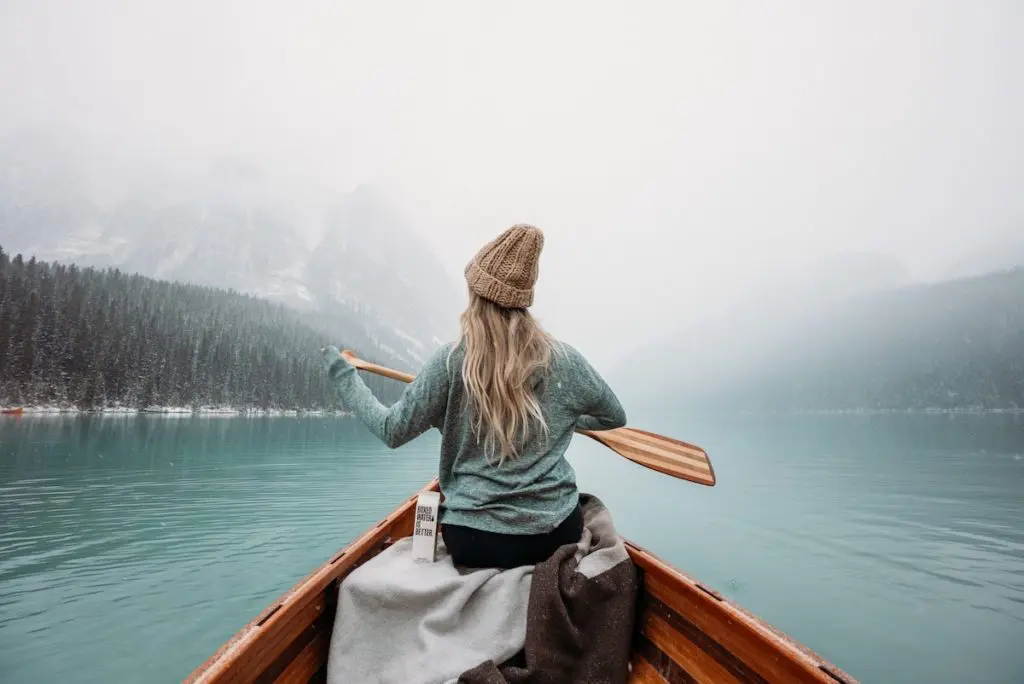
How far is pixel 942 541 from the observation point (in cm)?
1337

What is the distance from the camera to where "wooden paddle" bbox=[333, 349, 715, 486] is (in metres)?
3.76

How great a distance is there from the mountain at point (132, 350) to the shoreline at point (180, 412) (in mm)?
789

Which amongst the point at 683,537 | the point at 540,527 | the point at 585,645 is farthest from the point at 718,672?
the point at 683,537

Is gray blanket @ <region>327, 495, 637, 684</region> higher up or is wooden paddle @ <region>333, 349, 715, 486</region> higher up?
wooden paddle @ <region>333, 349, 715, 486</region>

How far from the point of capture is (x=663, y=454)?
4.09 metres

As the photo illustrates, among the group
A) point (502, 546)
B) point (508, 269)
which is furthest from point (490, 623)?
point (508, 269)

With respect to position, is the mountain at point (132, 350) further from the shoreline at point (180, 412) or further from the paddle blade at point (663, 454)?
the paddle blade at point (663, 454)

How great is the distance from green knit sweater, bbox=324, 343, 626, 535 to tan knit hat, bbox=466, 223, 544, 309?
28cm

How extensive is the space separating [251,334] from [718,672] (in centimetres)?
→ 8722

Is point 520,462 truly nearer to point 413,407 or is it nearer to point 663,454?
point 413,407

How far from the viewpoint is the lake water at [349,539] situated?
6590 mm

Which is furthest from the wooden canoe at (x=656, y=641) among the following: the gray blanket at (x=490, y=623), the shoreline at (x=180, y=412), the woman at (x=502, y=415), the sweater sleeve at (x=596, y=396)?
the shoreline at (x=180, y=412)

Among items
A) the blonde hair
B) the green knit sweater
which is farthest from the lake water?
the blonde hair

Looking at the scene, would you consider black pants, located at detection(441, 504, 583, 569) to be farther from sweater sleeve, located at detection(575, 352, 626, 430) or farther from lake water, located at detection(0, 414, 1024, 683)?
lake water, located at detection(0, 414, 1024, 683)
